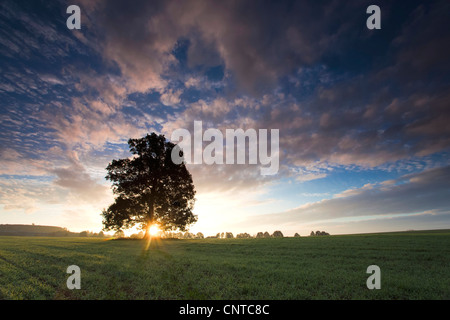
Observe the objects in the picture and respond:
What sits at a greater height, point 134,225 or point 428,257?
point 428,257

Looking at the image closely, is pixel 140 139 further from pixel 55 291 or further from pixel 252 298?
pixel 252 298

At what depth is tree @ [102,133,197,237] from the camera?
121 ft

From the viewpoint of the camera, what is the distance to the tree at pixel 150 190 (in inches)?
1448

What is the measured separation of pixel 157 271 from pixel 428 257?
17.5 meters

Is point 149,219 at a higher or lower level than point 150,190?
lower

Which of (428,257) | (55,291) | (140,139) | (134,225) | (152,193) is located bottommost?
(134,225)

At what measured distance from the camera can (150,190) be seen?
37.9m
